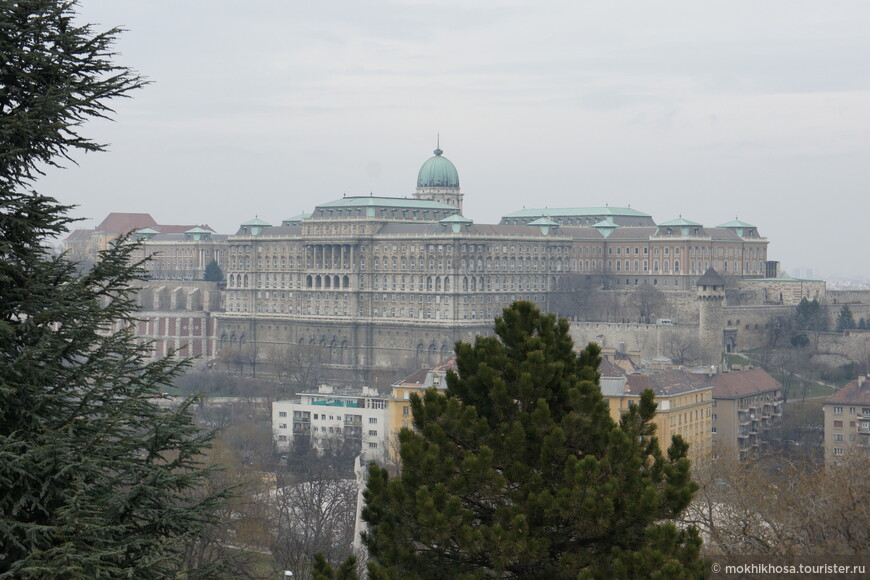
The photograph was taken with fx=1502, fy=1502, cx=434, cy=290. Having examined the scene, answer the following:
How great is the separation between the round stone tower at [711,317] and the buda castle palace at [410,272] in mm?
10644

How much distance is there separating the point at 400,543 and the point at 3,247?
5.75 m

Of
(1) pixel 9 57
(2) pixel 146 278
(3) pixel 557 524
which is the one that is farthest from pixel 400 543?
(1) pixel 9 57

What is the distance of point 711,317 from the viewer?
129 m

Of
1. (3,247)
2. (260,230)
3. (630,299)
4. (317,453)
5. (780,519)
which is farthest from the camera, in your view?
(260,230)

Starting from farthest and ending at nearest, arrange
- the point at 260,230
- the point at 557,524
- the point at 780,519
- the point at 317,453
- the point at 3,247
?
the point at 260,230
the point at 317,453
the point at 780,519
the point at 557,524
the point at 3,247

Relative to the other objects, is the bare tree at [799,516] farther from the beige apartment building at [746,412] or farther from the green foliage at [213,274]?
the green foliage at [213,274]

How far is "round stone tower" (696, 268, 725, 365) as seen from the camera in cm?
12731

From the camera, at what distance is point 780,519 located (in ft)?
107

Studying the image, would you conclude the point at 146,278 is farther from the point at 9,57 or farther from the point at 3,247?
the point at 9,57

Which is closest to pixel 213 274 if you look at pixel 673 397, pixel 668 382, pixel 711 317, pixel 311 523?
pixel 711 317

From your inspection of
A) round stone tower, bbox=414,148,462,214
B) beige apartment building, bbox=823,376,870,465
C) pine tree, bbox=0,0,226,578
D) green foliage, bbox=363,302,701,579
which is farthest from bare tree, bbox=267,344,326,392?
pine tree, bbox=0,0,226,578

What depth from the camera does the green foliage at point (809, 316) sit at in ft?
435

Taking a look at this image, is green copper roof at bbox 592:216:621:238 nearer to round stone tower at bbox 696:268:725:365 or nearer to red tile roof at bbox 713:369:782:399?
round stone tower at bbox 696:268:725:365

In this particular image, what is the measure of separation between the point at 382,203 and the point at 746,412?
64.8m
